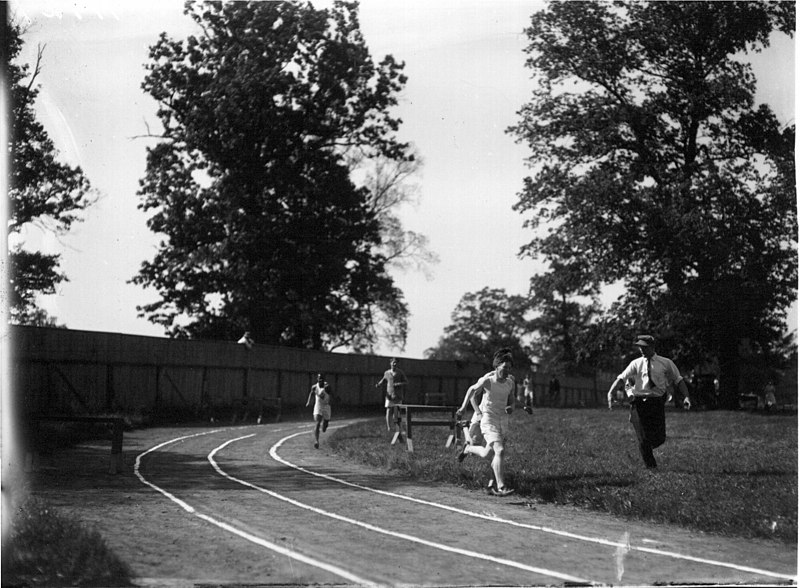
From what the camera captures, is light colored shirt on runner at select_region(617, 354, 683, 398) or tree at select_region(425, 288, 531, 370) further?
tree at select_region(425, 288, 531, 370)

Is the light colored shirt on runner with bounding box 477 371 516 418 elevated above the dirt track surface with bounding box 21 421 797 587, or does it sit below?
above

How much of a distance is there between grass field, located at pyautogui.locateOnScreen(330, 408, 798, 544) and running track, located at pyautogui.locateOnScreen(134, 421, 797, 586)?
0.49 meters

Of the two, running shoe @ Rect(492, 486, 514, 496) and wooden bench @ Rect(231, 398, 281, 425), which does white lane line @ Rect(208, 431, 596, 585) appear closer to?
running shoe @ Rect(492, 486, 514, 496)

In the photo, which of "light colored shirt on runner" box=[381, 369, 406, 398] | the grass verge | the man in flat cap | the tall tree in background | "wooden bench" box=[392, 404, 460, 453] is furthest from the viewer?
the tall tree in background

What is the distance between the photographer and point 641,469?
15.0 meters

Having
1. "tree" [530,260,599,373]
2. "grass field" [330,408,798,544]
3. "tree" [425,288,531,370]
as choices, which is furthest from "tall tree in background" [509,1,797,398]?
"tree" [425,288,531,370]

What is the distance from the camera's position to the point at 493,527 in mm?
10891

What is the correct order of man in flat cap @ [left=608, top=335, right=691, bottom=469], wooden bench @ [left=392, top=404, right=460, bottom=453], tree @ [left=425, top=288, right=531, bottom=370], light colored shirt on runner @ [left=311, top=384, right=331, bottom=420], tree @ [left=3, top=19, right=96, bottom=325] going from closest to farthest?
man in flat cap @ [left=608, top=335, right=691, bottom=469] < tree @ [left=3, top=19, right=96, bottom=325] < wooden bench @ [left=392, top=404, right=460, bottom=453] < light colored shirt on runner @ [left=311, top=384, right=331, bottom=420] < tree @ [left=425, top=288, right=531, bottom=370]

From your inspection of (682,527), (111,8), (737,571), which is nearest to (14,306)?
(111,8)

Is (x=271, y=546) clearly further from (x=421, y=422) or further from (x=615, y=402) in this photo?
(x=421, y=422)

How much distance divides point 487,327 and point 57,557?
186 feet

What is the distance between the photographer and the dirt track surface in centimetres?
836

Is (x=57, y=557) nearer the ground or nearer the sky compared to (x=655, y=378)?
nearer the ground

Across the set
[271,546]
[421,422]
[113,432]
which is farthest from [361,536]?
[421,422]
